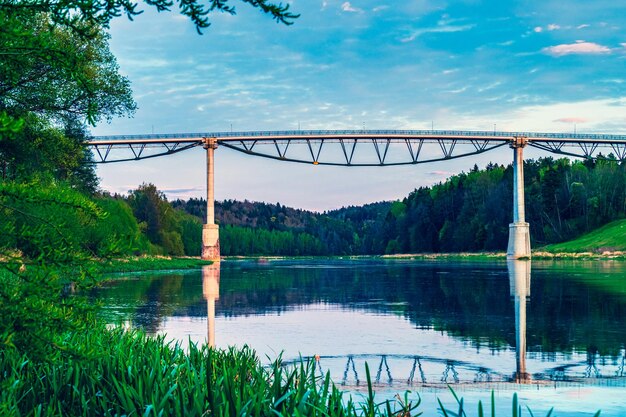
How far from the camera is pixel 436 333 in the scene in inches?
659

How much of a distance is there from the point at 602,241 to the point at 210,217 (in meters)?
51.2

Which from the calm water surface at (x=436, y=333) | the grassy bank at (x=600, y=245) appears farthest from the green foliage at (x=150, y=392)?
the grassy bank at (x=600, y=245)

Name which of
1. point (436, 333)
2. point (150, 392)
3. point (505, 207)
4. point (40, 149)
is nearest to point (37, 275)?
point (150, 392)

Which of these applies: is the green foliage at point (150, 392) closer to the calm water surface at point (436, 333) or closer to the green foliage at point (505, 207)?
the calm water surface at point (436, 333)

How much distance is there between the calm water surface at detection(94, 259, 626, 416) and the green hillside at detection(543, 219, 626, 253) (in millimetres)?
67974

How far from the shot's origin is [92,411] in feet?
23.2

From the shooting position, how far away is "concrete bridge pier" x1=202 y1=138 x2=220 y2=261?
81312 mm

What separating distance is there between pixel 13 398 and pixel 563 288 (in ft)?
91.0

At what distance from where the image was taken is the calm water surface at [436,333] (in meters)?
10.1

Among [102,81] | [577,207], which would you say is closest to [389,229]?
[577,207]

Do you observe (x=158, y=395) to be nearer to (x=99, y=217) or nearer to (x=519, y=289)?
(x=99, y=217)

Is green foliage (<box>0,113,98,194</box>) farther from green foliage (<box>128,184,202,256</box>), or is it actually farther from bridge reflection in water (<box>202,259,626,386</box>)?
green foliage (<box>128,184,202,256</box>)

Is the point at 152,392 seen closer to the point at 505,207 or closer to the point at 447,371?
the point at 447,371

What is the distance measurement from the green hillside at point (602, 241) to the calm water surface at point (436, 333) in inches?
2676
